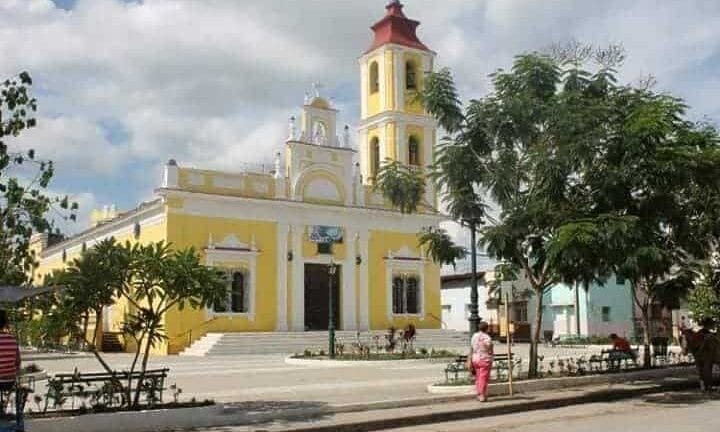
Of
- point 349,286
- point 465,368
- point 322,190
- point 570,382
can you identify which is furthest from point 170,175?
point 570,382

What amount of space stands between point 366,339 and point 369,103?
42.4 ft

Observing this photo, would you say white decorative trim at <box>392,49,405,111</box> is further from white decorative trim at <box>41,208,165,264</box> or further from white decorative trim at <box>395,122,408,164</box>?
white decorative trim at <box>41,208,165,264</box>

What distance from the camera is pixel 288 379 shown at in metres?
19.5

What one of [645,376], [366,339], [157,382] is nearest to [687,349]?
[645,376]

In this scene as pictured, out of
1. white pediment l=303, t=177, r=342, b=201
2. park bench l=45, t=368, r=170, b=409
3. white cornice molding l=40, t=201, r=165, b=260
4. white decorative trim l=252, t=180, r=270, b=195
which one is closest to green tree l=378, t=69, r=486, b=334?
park bench l=45, t=368, r=170, b=409

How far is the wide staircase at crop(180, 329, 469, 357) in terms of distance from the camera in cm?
3089

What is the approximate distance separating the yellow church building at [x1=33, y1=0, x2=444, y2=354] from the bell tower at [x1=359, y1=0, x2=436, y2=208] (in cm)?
6

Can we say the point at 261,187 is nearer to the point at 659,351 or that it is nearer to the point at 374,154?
the point at 374,154

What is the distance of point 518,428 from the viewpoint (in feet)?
39.9

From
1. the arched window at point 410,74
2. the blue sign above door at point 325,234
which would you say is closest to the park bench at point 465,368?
the blue sign above door at point 325,234

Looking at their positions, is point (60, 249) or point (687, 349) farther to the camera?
point (60, 249)

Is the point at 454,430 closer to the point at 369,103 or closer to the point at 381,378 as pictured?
the point at 381,378

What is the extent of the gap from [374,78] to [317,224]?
955 cm

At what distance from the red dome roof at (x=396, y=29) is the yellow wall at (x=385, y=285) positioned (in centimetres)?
948
